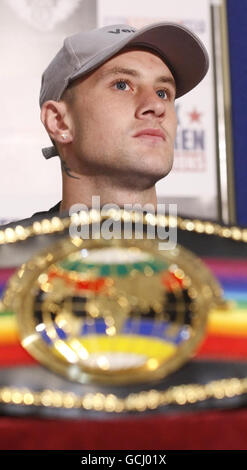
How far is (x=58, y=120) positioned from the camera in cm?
103

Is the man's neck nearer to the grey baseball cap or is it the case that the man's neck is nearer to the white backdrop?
the grey baseball cap

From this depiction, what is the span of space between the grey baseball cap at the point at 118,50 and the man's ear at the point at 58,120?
0.05 feet

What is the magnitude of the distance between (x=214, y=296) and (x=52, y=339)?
17 centimetres

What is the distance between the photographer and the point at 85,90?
98 cm

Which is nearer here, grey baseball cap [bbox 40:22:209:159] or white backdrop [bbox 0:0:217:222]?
grey baseball cap [bbox 40:22:209:159]

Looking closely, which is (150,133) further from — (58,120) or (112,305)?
(112,305)

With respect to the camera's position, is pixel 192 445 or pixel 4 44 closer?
pixel 192 445

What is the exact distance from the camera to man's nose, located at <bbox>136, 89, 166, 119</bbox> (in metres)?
0.95

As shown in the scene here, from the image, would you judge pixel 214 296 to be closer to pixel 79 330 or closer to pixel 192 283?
pixel 192 283

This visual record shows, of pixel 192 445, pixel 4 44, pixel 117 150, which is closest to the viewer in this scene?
pixel 192 445

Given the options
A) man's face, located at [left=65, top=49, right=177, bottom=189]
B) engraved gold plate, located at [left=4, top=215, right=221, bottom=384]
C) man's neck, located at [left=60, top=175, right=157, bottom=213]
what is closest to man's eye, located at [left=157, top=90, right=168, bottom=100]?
man's face, located at [left=65, top=49, right=177, bottom=189]

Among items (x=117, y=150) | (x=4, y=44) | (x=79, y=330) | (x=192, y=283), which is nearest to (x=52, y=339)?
(x=79, y=330)

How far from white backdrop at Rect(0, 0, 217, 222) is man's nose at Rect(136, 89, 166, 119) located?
56 centimetres

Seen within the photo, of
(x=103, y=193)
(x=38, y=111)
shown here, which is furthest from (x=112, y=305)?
(x=38, y=111)
